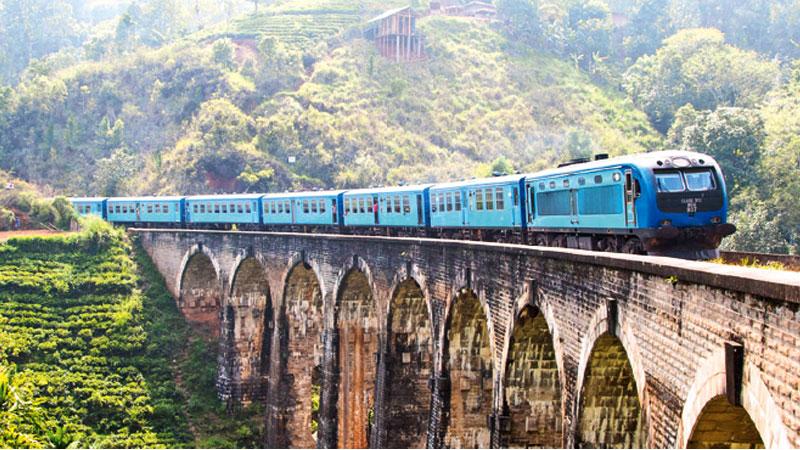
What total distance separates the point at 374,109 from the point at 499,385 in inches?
2471

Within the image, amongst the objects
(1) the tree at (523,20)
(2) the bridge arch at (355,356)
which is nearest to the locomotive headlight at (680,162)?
(2) the bridge arch at (355,356)

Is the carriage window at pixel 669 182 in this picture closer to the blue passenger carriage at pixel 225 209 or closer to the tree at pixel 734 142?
the blue passenger carriage at pixel 225 209

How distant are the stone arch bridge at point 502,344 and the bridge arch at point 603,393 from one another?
0.10 ft

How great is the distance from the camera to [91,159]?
7806 cm

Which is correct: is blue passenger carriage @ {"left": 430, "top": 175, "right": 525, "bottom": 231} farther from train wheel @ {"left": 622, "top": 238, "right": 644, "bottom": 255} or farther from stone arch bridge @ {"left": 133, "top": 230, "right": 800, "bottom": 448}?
train wheel @ {"left": 622, "top": 238, "right": 644, "bottom": 255}

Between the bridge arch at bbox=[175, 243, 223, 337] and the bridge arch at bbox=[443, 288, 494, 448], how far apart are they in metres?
23.0

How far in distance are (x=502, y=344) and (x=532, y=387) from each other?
0.98 metres

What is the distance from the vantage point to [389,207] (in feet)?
103

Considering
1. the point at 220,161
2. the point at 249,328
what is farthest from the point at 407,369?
the point at 220,161

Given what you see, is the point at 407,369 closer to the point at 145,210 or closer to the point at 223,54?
the point at 145,210

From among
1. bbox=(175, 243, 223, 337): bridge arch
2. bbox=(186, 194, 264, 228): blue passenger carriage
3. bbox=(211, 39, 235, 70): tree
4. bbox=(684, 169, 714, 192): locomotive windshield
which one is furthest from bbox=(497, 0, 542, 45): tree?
bbox=(684, 169, 714, 192): locomotive windshield

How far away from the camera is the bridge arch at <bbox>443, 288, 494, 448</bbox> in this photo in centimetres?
2159

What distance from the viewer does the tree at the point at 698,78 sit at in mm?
71894

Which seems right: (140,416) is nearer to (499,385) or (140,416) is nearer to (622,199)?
(499,385)
